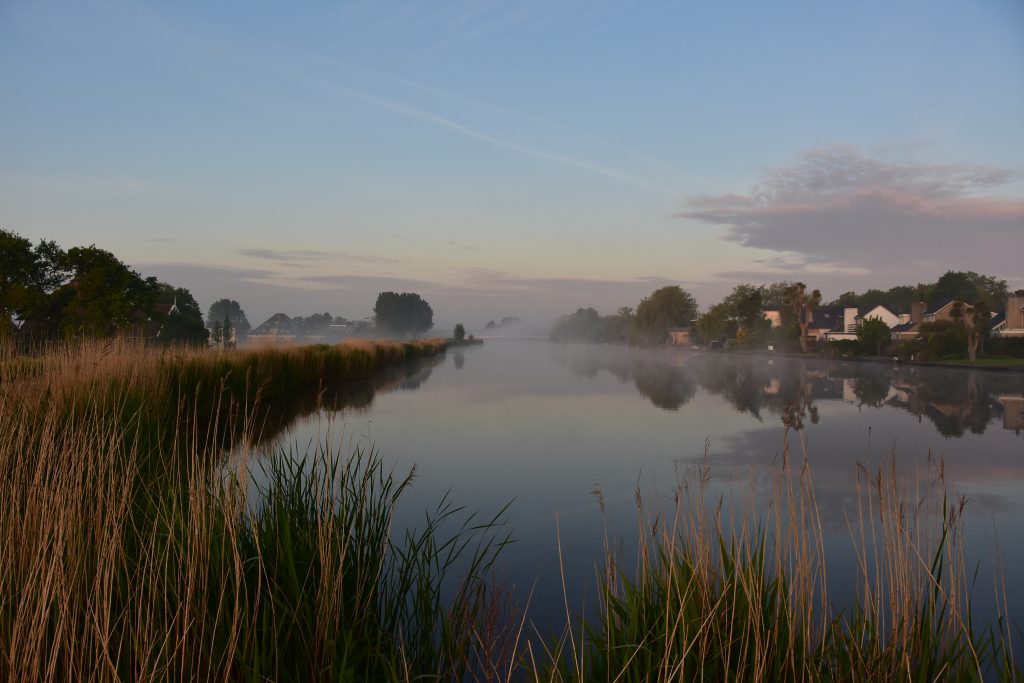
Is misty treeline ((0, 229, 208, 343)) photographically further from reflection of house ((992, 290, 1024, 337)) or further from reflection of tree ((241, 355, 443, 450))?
reflection of house ((992, 290, 1024, 337))

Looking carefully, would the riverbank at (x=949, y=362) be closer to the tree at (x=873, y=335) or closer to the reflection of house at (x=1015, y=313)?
the tree at (x=873, y=335)

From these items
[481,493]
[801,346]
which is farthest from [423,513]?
[801,346]

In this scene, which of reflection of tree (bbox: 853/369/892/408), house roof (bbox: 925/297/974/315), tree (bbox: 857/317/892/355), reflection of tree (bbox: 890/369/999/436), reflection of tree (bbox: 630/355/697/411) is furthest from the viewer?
house roof (bbox: 925/297/974/315)

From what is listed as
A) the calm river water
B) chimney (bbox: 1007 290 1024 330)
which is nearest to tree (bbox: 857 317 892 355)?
chimney (bbox: 1007 290 1024 330)

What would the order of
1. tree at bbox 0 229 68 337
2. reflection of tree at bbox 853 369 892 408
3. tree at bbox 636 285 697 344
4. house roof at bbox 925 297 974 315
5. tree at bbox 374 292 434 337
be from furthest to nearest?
1. tree at bbox 374 292 434 337
2. tree at bbox 636 285 697 344
3. house roof at bbox 925 297 974 315
4. tree at bbox 0 229 68 337
5. reflection of tree at bbox 853 369 892 408

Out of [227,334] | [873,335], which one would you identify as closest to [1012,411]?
[227,334]

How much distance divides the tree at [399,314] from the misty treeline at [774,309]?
39.0 meters

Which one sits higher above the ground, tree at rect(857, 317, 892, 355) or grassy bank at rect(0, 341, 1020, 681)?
tree at rect(857, 317, 892, 355)

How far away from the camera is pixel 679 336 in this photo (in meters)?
105

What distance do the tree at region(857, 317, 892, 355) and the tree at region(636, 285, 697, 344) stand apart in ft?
157

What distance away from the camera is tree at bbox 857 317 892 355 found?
156ft

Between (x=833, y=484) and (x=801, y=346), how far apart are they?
5580cm

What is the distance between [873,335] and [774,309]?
6249 cm

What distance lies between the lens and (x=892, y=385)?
2280 cm
